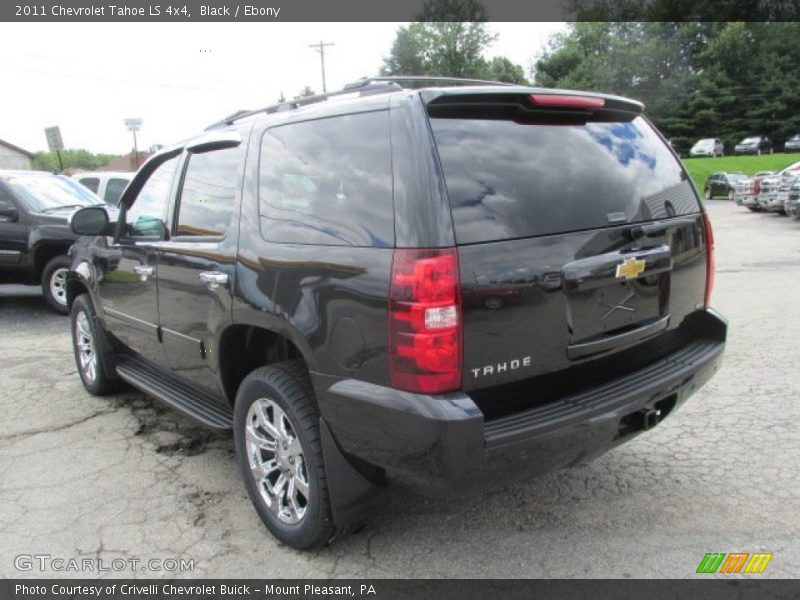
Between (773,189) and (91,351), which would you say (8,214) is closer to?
(91,351)

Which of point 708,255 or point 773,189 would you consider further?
point 773,189

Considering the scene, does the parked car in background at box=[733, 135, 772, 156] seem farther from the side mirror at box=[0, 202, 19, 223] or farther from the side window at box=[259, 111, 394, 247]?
the side window at box=[259, 111, 394, 247]

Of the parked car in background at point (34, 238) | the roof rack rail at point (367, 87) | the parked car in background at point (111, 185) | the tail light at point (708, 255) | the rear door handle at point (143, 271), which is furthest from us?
the parked car in background at point (111, 185)

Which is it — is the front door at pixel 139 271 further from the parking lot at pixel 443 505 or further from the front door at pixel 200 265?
the parking lot at pixel 443 505

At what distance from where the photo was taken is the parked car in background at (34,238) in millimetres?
8125

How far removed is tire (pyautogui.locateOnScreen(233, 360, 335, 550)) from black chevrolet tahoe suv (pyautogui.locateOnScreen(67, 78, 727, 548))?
0.03 ft

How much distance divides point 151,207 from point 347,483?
2.44 metres

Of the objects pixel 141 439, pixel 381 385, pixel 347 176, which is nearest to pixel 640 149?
pixel 347 176

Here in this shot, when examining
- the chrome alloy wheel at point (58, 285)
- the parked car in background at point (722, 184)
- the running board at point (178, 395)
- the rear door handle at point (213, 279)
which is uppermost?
the rear door handle at point (213, 279)

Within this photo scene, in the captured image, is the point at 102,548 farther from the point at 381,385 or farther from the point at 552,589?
the point at 552,589

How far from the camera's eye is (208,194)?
134 inches

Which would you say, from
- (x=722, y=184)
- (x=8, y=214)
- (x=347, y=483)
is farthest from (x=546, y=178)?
(x=722, y=184)

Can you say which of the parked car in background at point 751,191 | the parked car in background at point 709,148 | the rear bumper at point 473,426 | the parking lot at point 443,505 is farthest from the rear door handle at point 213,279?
the parked car in background at point 709,148

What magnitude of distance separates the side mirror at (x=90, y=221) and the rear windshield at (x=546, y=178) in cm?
284
